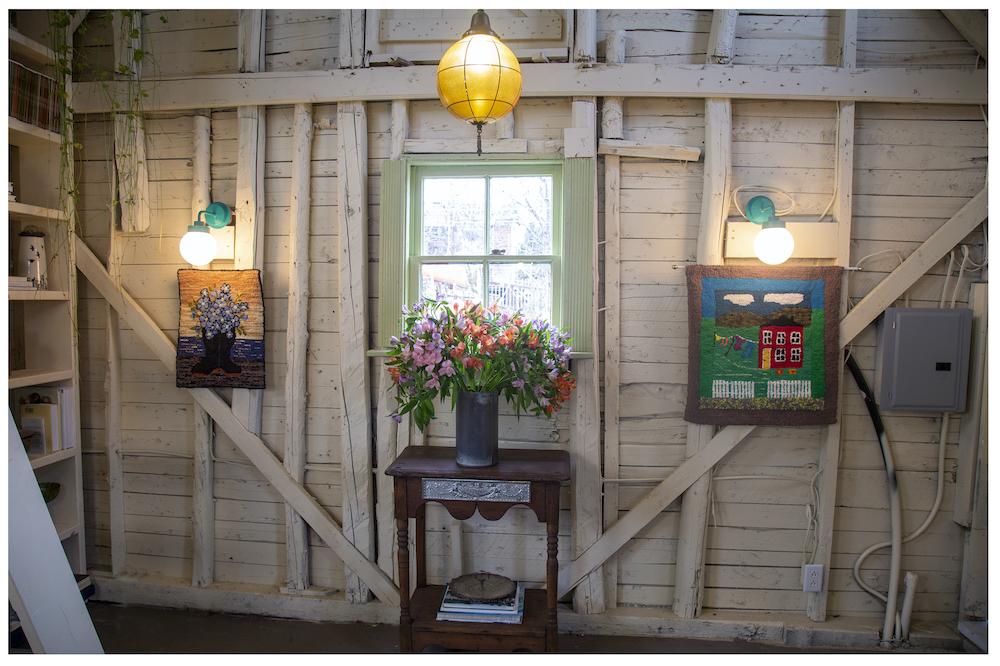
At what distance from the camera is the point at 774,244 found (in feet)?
8.24

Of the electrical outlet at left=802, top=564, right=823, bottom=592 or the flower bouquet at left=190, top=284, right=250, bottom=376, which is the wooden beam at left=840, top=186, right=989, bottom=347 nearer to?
the electrical outlet at left=802, top=564, right=823, bottom=592

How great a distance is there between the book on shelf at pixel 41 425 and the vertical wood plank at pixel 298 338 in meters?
1.09

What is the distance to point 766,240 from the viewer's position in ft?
8.31

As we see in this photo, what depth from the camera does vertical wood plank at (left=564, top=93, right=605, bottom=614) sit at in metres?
2.67

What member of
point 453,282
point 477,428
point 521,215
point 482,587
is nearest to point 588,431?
point 477,428

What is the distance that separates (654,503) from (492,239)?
1.43 metres

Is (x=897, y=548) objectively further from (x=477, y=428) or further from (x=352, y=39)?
(x=352, y=39)

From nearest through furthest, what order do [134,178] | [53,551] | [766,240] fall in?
[53,551], [766,240], [134,178]

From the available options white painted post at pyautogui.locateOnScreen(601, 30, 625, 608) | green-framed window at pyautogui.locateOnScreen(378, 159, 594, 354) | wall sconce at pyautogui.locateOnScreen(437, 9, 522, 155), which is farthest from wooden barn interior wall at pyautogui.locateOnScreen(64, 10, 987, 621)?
wall sconce at pyautogui.locateOnScreen(437, 9, 522, 155)

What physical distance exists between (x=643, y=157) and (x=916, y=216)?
4.12 feet

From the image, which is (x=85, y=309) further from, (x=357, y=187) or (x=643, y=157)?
(x=643, y=157)

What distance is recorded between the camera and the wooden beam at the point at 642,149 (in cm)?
268

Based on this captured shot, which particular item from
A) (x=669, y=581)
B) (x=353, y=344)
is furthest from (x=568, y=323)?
(x=669, y=581)

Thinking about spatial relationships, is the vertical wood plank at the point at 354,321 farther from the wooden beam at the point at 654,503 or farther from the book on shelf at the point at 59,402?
the book on shelf at the point at 59,402
